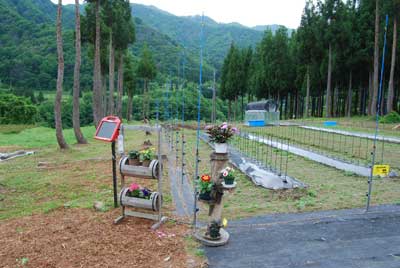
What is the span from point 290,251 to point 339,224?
3.56ft

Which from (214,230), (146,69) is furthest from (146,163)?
(146,69)

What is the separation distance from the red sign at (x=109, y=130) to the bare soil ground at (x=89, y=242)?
3.50 feet

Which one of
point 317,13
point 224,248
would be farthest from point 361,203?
point 317,13

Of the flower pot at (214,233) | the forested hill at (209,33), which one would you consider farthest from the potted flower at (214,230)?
the forested hill at (209,33)

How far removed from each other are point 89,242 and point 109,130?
4.51 ft

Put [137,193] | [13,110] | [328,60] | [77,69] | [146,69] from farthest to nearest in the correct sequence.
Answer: [13,110]
[146,69]
[328,60]
[77,69]
[137,193]

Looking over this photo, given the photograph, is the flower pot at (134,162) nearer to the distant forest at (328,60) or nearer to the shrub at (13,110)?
the distant forest at (328,60)

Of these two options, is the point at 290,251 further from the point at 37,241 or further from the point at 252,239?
the point at 37,241

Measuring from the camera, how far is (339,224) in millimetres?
3828

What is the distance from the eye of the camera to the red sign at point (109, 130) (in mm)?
3832

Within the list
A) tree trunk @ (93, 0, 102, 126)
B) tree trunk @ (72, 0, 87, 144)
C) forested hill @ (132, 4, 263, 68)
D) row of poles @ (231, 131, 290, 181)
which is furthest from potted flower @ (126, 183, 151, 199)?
tree trunk @ (93, 0, 102, 126)

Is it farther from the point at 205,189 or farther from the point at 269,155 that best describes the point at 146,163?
the point at 269,155

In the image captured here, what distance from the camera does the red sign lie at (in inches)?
151

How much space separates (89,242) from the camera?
3279 millimetres
